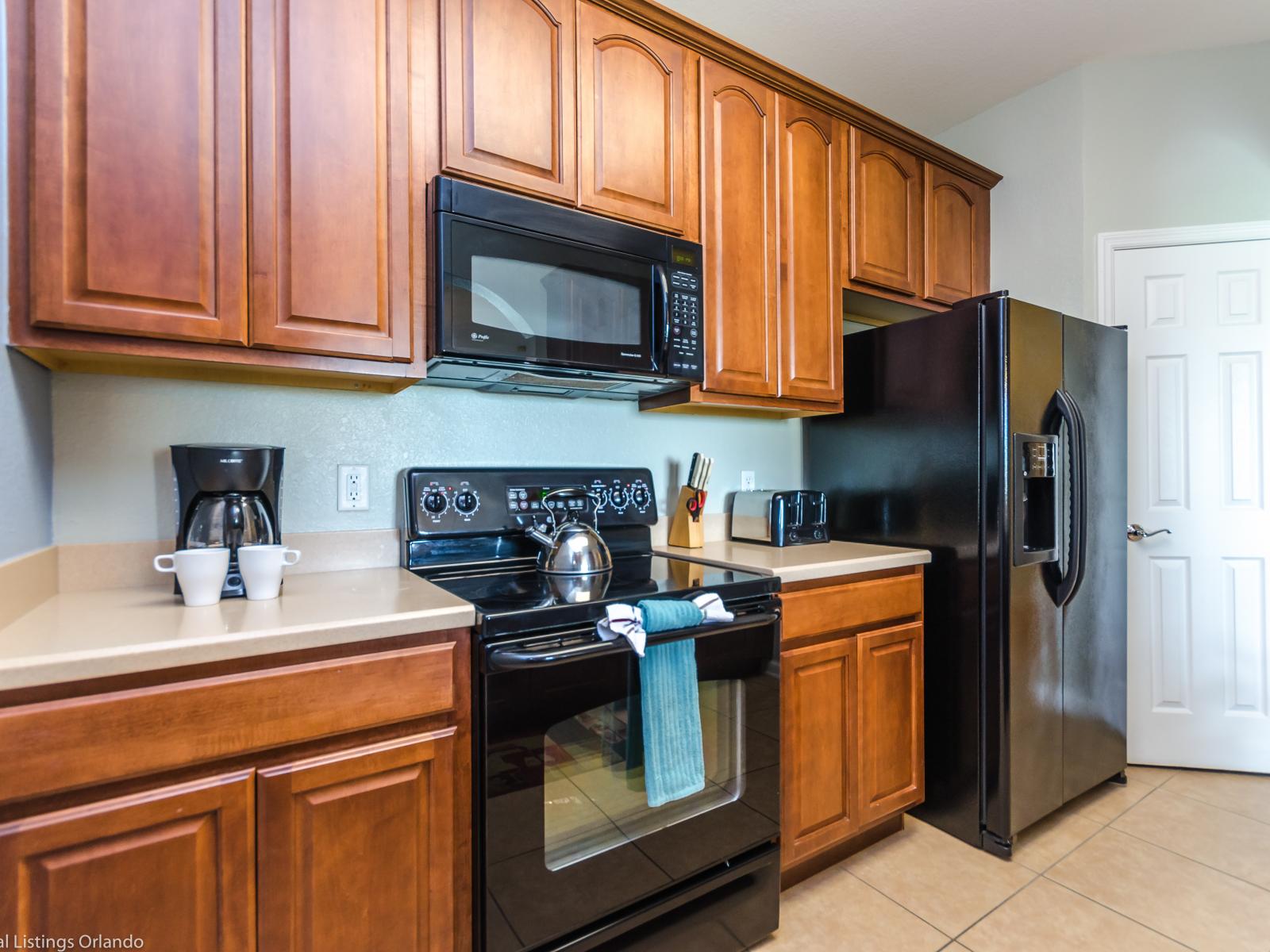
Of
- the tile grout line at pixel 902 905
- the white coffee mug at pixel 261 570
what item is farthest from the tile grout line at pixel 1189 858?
the white coffee mug at pixel 261 570

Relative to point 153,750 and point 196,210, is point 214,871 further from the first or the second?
point 196,210

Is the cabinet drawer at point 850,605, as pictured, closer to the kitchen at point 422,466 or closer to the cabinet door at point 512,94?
the kitchen at point 422,466

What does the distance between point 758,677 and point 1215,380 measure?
7.62 feet

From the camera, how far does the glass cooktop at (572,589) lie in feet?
4.16

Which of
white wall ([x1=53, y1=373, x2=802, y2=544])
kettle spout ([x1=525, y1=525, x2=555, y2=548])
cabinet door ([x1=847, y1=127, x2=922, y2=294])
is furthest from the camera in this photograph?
cabinet door ([x1=847, y1=127, x2=922, y2=294])

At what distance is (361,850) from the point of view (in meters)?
1.14

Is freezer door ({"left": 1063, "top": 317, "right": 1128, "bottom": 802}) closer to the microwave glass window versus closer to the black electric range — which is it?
the black electric range

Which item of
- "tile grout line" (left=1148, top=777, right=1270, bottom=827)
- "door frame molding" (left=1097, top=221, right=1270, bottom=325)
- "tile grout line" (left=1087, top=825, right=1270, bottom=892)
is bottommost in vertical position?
"tile grout line" (left=1148, top=777, right=1270, bottom=827)

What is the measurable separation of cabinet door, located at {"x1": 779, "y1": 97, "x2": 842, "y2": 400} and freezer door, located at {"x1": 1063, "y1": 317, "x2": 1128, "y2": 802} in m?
0.76

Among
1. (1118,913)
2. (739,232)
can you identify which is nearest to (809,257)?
(739,232)

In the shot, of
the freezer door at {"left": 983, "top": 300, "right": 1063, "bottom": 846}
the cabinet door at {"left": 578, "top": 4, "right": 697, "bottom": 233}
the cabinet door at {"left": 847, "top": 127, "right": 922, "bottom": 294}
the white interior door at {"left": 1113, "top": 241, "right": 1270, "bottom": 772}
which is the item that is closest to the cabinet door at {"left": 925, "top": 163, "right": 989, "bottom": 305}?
the cabinet door at {"left": 847, "top": 127, "right": 922, "bottom": 294}

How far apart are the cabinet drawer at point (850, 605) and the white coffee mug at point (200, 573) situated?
1.29m

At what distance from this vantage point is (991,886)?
71.4 inches

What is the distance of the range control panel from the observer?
5.68 feet
